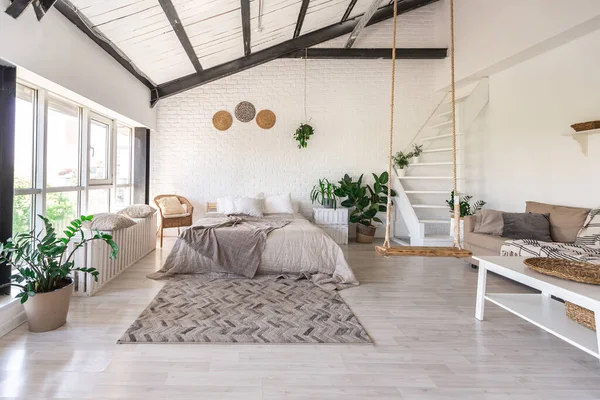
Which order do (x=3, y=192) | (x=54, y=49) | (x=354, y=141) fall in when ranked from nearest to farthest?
(x=3, y=192) → (x=54, y=49) → (x=354, y=141)

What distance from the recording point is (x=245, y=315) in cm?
254

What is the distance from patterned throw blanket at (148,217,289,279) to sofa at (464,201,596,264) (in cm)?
256

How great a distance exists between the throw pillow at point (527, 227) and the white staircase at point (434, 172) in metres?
1.48

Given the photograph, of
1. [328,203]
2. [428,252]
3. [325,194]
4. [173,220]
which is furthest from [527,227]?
[173,220]

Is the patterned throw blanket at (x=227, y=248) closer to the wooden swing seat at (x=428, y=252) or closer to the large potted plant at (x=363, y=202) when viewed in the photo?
the wooden swing seat at (x=428, y=252)

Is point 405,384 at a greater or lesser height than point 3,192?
lesser

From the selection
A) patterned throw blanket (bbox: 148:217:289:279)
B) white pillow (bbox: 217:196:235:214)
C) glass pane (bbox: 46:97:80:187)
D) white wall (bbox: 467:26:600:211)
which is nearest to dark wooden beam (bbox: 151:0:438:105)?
glass pane (bbox: 46:97:80:187)

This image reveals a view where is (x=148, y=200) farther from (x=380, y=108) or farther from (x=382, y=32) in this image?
(x=382, y=32)

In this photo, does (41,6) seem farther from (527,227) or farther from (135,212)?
(527,227)

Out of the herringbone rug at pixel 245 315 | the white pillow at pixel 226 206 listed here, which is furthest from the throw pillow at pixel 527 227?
the white pillow at pixel 226 206

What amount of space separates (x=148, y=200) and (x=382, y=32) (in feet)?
17.1

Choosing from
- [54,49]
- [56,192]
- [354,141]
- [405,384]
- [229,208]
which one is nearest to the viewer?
[405,384]

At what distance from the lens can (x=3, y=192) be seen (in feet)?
7.82

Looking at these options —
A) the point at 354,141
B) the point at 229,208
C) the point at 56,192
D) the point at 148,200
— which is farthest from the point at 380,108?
the point at 56,192
